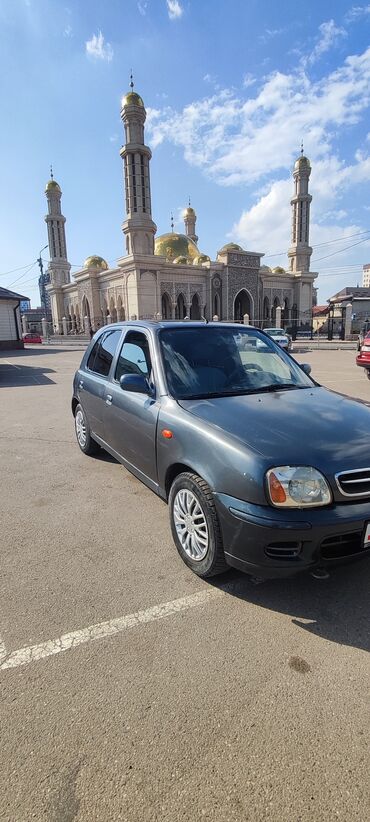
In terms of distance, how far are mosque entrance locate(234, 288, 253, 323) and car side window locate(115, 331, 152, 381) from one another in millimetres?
58120

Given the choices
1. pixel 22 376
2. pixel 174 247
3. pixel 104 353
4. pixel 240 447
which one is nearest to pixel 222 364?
pixel 240 447

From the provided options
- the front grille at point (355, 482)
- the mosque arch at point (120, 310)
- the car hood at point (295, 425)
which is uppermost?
the mosque arch at point (120, 310)

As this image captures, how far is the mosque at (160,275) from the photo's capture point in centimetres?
4800

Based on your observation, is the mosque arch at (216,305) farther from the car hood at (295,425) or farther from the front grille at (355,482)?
the front grille at (355,482)

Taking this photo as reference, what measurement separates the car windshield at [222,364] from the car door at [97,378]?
3.35ft

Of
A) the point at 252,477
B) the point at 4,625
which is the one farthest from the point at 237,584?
the point at 4,625

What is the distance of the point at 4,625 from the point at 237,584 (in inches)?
A: 54.9

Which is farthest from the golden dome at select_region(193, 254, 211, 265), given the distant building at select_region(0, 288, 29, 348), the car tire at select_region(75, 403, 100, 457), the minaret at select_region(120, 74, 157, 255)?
the car tire at select_region(75, 403, 100, 457)

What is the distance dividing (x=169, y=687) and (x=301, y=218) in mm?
68789

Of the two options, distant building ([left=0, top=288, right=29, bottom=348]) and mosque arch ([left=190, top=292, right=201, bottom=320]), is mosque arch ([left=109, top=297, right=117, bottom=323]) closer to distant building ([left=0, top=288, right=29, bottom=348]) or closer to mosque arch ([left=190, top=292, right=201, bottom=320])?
mosque arch ([left=190, top=292, right=201, bottom=320])

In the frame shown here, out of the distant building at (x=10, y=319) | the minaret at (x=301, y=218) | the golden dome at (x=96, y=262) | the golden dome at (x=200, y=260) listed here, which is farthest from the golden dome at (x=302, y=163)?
the distant building at (x=10, y=319)

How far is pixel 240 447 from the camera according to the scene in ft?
7.88

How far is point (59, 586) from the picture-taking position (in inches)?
110

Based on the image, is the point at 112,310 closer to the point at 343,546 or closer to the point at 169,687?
the point at 343,546
